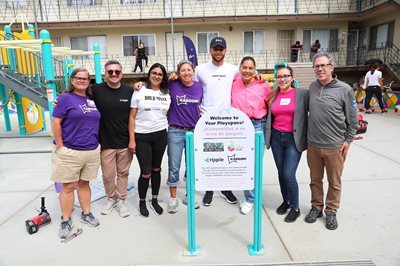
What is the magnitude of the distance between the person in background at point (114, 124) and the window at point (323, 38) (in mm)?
17227

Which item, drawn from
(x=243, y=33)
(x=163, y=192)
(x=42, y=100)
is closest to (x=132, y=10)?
(x=243, y=33)

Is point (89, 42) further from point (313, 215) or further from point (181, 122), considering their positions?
point (313, 215)

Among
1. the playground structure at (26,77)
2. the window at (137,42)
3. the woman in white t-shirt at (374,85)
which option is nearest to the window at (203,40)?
the window at (137,42)

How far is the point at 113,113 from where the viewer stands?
11.1 ft

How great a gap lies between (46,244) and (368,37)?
19.7 m

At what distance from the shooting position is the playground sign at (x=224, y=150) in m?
2.71

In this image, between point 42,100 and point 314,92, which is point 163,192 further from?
point 42,100

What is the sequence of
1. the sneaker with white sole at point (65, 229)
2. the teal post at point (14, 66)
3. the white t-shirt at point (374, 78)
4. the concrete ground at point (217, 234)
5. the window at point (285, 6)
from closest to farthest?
the concrete ground at point (217, 234)
the sneaker with white sole at point (65, 229)
the teal post at point (14, 66)
the white t-shirt at point (374, 78)
the window at point (285, 6)

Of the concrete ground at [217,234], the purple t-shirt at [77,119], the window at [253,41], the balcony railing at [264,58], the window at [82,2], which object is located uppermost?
the window at [82,2]

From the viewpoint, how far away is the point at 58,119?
3.01 m

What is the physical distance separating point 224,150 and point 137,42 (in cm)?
1694

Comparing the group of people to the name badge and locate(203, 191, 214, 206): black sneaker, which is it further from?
locate(203, 191, 214, 206): black sneaker

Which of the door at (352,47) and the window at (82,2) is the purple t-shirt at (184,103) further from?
the door at (352,47)

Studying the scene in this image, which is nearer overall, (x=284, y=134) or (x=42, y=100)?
(x=284, y=134)
